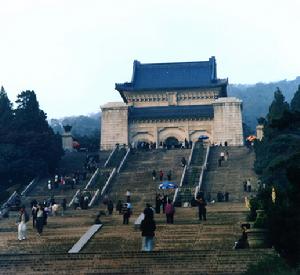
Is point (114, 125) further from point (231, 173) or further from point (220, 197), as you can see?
point (220, 197)

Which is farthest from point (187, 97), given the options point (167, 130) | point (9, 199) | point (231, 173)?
point (9, 199)

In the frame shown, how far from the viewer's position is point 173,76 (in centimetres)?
6316

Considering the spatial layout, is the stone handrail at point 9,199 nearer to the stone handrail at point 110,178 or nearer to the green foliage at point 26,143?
the green foliage at point 26,143

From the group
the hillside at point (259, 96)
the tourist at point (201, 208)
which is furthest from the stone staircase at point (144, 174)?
the hillside at point (259, 96)

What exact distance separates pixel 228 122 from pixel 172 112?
433cm

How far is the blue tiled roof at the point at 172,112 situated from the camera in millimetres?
56406

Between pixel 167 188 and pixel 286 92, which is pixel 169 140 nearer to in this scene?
pixel 167 188

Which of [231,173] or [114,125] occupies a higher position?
[114,125]

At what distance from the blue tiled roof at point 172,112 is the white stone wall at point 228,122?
2.47 feet

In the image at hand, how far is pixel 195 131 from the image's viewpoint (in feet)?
186

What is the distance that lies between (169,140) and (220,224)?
3412cm

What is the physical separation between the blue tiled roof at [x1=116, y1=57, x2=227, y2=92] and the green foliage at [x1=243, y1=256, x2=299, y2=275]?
4599 centimetres

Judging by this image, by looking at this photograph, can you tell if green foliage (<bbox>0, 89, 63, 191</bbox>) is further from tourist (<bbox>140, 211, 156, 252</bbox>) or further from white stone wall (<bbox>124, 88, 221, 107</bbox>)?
tourist (<bbox>140, 211, 156, 252</bbox>)

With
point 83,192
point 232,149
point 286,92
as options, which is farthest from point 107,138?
point 286,92
